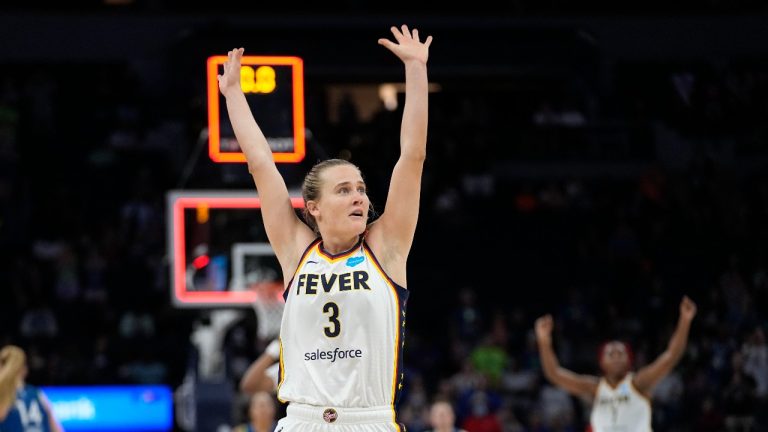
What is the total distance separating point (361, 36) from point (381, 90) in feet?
8.36

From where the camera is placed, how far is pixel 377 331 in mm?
4633

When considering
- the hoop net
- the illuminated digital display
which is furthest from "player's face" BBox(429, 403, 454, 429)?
the illuminated digital display

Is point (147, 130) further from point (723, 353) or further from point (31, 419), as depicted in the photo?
point (31, 419)

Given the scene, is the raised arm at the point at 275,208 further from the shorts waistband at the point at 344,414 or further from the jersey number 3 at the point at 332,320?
the shorts waistband at the point at 344,414

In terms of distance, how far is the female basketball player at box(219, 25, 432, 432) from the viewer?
4.60 m

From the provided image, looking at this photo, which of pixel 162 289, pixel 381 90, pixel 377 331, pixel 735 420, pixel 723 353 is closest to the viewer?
pixel 377 331

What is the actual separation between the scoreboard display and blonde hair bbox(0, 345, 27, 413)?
2171 mm

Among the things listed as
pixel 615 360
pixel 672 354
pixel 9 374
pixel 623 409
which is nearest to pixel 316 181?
pixel 9 374

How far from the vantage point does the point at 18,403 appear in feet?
30.9

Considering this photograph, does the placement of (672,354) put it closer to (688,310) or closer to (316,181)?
(688,310)

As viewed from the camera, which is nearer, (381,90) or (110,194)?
(110,194)

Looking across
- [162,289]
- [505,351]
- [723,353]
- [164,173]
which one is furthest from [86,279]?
[723,353]

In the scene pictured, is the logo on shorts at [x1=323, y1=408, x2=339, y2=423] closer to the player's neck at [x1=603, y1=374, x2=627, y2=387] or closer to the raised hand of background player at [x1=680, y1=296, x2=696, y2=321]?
the raised hand of background player at [x1=680, y1=296, x2=696, y2=321]

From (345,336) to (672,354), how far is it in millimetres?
5344
